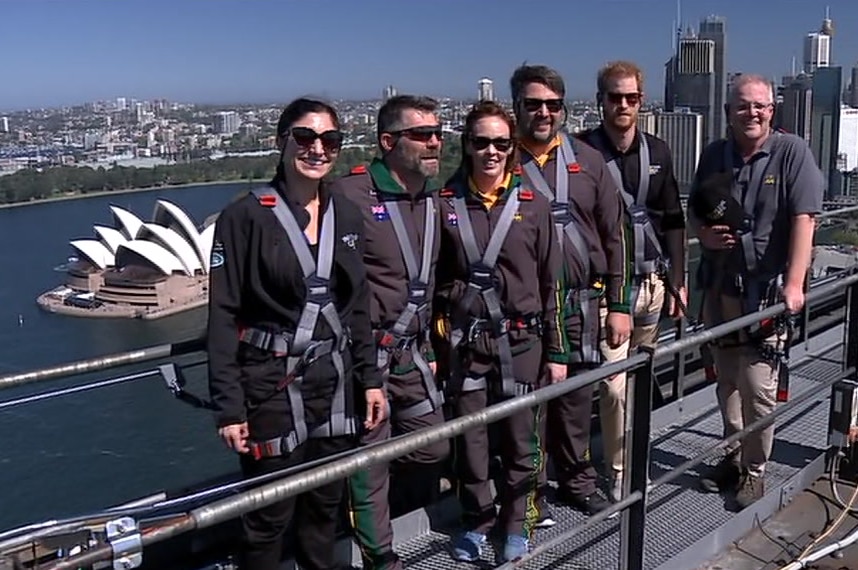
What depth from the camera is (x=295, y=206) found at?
2.15m

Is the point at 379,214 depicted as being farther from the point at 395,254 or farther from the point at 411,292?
the point at 411,292

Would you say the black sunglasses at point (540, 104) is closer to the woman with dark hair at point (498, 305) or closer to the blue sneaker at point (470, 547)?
the woman with dark hair at point (498, 305)

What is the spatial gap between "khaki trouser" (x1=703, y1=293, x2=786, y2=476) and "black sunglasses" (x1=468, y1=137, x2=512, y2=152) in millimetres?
1015

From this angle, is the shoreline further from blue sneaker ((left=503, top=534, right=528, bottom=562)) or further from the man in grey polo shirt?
blue sneaker ((left=503, top=534, right=528, bottom=562))

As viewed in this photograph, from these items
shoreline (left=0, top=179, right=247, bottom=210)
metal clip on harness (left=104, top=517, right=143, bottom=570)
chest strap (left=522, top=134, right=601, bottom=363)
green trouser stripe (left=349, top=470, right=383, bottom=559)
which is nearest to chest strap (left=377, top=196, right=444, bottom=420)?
green trouser stripe (left=349, top=470, right=383, bottom=559)

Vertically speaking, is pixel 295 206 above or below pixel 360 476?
above

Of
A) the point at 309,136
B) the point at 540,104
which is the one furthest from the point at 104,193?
the point at 309,136

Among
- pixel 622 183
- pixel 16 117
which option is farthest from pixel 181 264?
pixel 16 117

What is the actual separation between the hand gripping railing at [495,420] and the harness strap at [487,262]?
1.55ft

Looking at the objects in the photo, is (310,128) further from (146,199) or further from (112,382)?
(146,199)

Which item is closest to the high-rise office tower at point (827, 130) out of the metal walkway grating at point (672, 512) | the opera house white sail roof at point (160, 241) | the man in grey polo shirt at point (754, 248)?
the metal walkway grating at point (672, 512)

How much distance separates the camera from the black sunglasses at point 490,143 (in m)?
2.49

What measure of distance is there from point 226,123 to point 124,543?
57.0m

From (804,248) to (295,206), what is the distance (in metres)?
1.58
